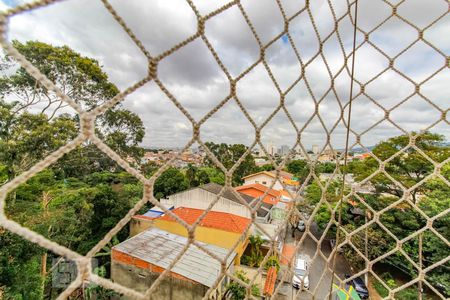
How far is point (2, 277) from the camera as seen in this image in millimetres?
2904

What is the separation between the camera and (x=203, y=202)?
6512 mm

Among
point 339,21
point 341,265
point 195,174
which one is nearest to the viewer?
point 339,21

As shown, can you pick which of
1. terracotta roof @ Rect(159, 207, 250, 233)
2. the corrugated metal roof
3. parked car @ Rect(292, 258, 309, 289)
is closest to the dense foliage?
parked car @ Rect(292, 258, 309, 289)

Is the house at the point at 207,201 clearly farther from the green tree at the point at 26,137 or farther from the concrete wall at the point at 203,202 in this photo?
the green tree at the point at 26,137

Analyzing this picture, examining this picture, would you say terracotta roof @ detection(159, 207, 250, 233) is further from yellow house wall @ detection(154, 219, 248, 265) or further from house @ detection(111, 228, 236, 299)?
house @ detection(111, 228, 236, 299)

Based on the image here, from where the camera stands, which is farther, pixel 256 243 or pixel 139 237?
pixel 256 243

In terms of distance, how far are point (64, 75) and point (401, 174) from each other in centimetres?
Answer: 714

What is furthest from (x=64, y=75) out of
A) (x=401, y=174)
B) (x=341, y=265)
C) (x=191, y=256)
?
(x=341, y=265)

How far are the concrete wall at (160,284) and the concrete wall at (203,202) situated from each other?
2716 millimetres

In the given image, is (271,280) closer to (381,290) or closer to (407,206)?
(407,206)

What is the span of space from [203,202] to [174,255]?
98.7 inches

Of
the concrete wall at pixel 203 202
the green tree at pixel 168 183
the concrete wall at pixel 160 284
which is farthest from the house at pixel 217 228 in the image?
the green tree at pixel 168 183

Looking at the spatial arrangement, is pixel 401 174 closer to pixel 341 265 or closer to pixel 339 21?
pixel 341 265

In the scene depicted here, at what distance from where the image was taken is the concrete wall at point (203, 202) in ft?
20.1
